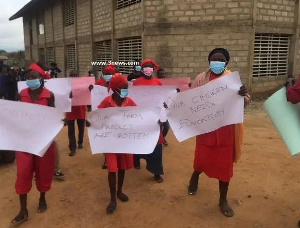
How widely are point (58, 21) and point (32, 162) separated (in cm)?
1825

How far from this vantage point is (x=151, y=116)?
3.35 metres

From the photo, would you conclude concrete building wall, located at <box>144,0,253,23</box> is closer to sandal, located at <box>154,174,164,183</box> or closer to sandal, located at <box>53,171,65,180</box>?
sandal, located at <box>154,174,164,183</box>

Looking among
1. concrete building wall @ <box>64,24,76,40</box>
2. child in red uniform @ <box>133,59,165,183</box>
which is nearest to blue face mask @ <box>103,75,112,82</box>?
child in red uniform @ <box>133,59,165,183</box>

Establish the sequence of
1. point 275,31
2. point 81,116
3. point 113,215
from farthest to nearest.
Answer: point 275,31, point 81,116, point 113,215

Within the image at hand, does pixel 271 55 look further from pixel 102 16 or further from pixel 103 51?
pixel 103 51

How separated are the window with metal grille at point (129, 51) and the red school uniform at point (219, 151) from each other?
8.13 m

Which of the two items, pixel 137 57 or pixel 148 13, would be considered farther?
pixel 137 57

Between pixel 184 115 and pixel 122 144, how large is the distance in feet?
2.48

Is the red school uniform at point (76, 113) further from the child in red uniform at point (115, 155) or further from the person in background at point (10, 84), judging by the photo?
the person in background at point (10, 84)

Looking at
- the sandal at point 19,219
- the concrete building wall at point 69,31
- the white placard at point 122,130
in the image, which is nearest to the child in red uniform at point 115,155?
the white placard at point 122,130

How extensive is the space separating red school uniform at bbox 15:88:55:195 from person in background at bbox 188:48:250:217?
1.68 m

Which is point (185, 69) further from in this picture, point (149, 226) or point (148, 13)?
point (149, 226)

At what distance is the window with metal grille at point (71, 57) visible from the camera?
18.1 m

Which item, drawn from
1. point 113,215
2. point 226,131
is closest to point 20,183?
point 113,215
